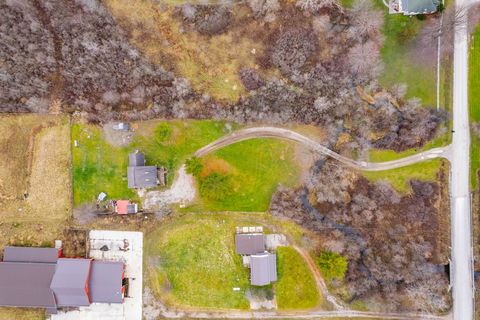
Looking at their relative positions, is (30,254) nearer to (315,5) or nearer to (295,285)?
(295,285)

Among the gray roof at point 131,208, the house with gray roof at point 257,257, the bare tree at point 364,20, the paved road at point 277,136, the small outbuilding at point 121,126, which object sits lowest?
the house with gray roof at point 257,257

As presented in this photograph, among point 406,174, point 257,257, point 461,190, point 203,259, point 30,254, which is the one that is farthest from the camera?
point 30,254

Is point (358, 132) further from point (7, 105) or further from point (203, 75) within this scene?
point (7, 105)

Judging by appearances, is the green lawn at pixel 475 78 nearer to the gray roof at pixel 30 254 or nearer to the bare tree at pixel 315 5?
the bare tree at pixel 315 5

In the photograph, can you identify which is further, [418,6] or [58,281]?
[58,281]

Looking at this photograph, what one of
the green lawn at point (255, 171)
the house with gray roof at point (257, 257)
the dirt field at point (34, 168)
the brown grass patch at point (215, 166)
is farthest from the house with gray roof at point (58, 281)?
the brown grass patch at point (215, 166)

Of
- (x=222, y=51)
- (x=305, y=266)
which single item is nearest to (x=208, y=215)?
(x=305, y=266)

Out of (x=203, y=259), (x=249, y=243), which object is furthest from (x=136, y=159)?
(x=249, y=243)

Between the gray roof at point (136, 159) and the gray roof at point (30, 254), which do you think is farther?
the gray roof at point (30, 254)
